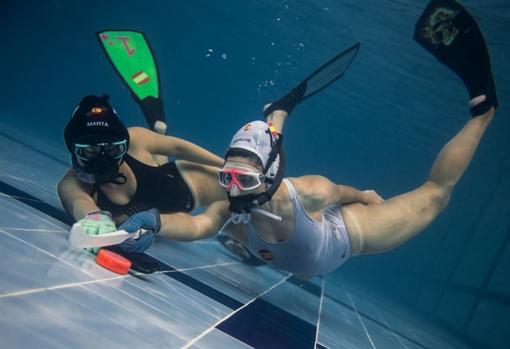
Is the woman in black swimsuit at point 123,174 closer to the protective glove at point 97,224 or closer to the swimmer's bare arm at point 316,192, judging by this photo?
the protective glove at point 97,224

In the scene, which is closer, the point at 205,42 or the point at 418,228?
the point at 418,228

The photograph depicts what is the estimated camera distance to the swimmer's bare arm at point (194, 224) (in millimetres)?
5355

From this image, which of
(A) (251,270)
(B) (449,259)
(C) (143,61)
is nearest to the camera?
(A) (251,270)

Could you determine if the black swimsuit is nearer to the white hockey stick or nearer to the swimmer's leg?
the white hockey stick

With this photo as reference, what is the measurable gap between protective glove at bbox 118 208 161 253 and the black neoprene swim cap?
863 mm

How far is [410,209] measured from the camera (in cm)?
662

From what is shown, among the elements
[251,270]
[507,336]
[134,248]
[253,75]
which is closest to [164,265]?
[134,248]

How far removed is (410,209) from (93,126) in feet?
15.0

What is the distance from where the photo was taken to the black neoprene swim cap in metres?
A: 4.47

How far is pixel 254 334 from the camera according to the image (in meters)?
3.91

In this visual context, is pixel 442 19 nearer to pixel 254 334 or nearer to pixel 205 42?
pixel 254 334

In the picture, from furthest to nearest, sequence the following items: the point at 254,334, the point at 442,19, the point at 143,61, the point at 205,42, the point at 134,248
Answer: the point at 205,42 → the point at 143,61 → the point at 442,19 → the point at 134,248 → the point at 254,334

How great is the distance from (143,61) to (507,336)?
14469 mm

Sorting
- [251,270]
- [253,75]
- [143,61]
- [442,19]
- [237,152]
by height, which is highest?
[253,75]
